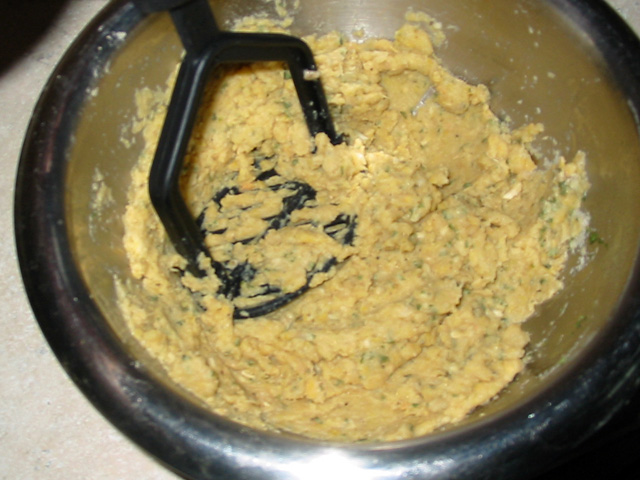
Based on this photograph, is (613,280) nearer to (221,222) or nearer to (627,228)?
(627,228)

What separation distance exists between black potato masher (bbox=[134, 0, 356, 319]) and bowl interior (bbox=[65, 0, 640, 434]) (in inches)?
4.7

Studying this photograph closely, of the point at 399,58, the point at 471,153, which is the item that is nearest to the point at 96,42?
the point at 399,58

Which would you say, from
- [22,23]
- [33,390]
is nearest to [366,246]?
[33,390]

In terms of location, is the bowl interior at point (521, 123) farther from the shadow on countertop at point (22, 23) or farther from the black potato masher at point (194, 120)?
the shadow on countertop at point (22, 23)

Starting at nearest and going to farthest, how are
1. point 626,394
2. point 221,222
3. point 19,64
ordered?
point 626,394 → point 221,222 → point 19,64

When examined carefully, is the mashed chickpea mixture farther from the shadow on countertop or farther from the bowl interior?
the shadow on countertop

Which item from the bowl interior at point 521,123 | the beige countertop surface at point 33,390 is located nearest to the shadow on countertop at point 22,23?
the beige countertop surface at point 33,390

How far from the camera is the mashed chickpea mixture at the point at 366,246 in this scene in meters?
0.91

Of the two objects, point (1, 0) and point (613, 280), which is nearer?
point (613, 280)

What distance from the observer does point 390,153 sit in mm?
1147

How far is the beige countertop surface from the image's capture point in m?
1.02

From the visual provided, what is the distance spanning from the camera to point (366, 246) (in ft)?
3.49

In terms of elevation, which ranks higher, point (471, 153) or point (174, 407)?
point (174, 407)

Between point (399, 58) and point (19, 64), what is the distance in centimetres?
→ 83
